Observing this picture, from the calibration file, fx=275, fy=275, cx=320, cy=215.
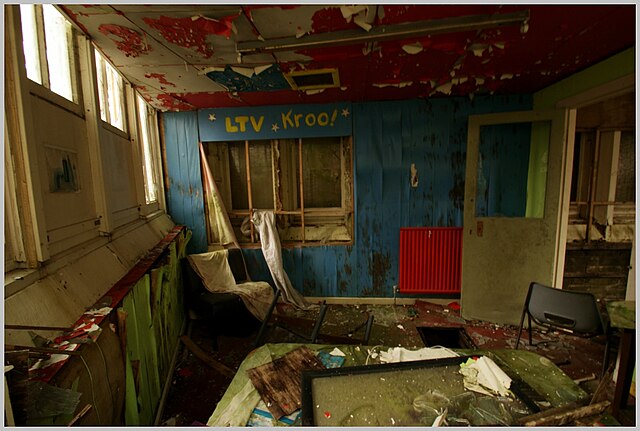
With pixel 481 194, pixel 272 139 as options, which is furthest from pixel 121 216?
pixel 481 194

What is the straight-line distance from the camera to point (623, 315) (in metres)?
1.66

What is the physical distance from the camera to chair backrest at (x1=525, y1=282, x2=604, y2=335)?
191 cm

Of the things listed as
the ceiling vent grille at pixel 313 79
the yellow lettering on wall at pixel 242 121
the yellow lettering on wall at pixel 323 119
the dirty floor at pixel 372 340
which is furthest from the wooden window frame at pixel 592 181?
the yellow lettering on wall at pixel 242 121

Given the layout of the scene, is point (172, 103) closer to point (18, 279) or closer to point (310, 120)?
point (310, 120)

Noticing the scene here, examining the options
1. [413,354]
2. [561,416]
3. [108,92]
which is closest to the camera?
[561,416]

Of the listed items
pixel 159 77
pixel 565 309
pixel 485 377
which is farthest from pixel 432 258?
pixel 159 77

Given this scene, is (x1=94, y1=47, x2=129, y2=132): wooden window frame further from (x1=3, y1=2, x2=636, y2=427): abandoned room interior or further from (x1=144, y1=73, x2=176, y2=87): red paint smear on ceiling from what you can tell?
(x1=144, y1=73, x2=176, y2=87): red paint smear on ceiling

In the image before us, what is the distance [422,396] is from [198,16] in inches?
81.6

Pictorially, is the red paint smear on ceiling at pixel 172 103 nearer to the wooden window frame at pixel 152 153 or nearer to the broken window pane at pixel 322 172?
the wooden window frame at pixel 152 153

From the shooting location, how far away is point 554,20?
155 cm

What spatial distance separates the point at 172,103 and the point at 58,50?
155 cm

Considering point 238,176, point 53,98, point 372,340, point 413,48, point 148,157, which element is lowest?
point 372,340

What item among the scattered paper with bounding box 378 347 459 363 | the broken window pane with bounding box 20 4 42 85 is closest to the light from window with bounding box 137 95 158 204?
the broken window pane with bounding box 20 4 42 85

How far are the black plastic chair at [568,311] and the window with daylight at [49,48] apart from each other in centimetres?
342
